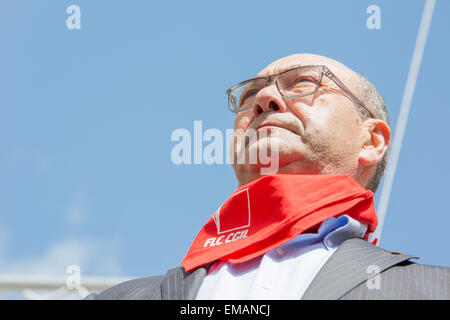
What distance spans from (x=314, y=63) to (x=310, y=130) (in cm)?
53

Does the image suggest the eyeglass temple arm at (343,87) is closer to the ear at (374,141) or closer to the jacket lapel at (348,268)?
the ear at (374,141)

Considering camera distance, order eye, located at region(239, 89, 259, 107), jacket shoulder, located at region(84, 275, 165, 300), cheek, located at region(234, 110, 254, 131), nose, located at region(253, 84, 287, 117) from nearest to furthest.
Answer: jacket shoulder, located at region(84, 275, 165, 300) → nose, located at region(253, 84, 287, 117) → cheek, located at region(234, 110, 254, 131) → eye, located at region(239, 89, 259, 107)

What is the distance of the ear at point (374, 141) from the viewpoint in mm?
3215

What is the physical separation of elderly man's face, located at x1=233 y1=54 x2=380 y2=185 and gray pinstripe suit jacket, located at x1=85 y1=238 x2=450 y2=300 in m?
0.53

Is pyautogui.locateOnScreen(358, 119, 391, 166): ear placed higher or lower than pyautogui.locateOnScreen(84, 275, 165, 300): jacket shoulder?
higher

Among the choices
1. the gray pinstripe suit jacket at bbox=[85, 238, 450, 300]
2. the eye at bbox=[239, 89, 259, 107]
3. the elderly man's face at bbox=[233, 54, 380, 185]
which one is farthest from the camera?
the eye at bbox=[239, 89, 259, 107]

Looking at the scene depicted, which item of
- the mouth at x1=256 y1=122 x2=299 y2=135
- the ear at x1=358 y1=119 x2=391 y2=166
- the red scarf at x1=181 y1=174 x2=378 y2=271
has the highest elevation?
the mouth at x1=256 y1=122 x2=299 y2=135

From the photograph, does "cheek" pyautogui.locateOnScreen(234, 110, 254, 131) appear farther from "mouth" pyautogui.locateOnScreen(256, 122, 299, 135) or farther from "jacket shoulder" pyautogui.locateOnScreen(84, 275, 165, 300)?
"jacket shoulder" pyautogui.locateOnScreen(84, 275, 165, 300)

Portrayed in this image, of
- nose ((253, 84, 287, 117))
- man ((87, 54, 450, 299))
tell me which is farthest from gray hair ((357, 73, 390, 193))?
nose ((253, 84, 287, 117))

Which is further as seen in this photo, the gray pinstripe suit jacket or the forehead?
the forehead

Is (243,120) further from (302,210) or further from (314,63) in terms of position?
(302,210)

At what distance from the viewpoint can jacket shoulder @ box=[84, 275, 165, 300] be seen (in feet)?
8.59

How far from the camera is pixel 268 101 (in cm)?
319
